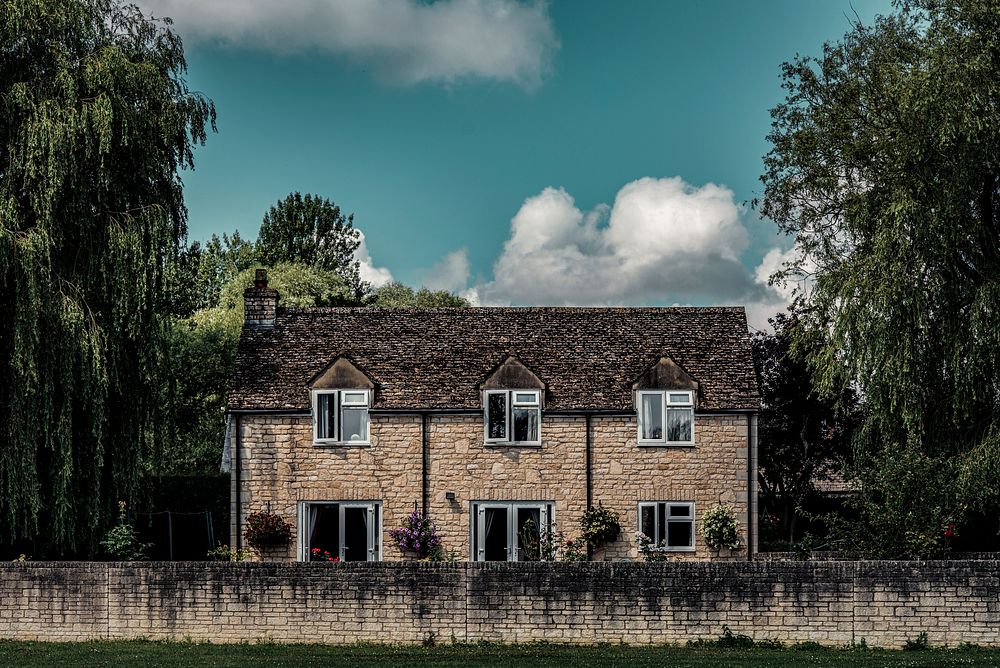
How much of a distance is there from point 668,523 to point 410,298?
3836 cm

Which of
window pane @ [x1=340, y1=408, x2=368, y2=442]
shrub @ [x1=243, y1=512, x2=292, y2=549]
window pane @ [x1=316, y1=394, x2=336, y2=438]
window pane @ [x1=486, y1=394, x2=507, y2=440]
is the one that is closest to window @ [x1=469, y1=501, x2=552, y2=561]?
window pane @ [x1=486, y1=394, x2=507, y2=440]

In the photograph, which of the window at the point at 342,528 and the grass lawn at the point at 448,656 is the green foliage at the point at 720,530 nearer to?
the window at the point at 342,528

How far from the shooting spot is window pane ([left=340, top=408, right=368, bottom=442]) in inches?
1287

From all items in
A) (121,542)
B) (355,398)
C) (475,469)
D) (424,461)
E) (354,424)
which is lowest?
(121,542)

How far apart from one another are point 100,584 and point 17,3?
445 inches

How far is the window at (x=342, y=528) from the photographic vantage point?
32156mm

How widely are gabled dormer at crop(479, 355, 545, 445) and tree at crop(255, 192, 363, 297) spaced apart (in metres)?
35.8

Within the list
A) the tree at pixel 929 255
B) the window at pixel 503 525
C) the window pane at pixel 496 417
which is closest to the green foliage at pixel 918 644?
the tree at pixel 929 255

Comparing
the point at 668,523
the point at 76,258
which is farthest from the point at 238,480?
the point at 668,523

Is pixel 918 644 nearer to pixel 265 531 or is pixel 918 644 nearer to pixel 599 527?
pixel 599 527

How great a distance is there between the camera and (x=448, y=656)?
19969mm

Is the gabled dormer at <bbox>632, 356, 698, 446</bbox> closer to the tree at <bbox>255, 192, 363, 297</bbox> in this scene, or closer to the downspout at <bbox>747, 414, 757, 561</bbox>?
the downspout at <bbox>747, 414, 757, 561</bbox>

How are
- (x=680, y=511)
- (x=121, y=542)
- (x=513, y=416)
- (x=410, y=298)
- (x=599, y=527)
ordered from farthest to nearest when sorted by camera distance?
(x=410, y=298) < (x=513, y=416) < (x=680, y=511) < (x=599, y=527) < (x=121, y=542)

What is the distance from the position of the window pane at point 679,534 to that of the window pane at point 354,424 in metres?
7.87
